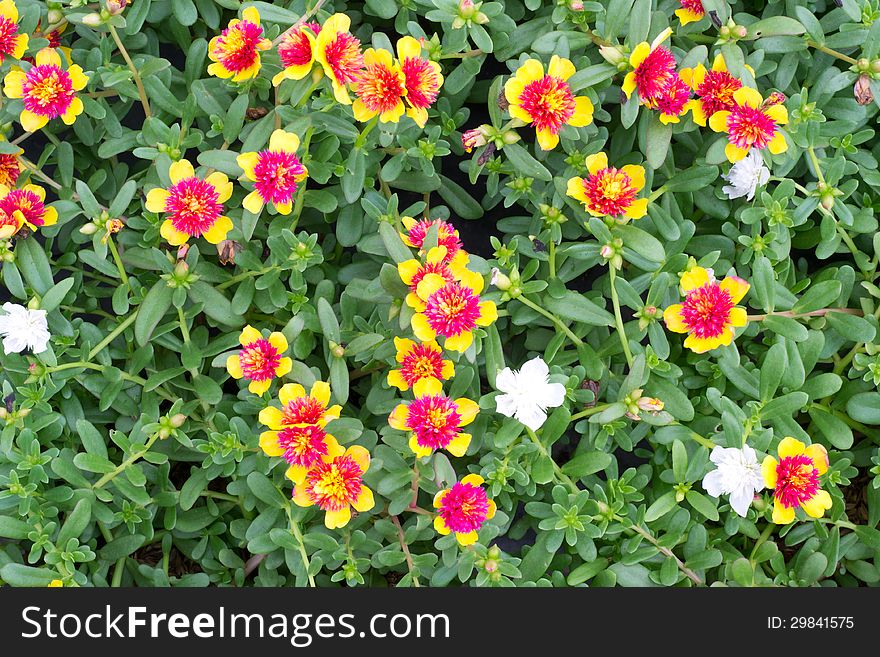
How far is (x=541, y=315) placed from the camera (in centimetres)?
145

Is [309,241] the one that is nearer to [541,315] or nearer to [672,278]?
[541,315]

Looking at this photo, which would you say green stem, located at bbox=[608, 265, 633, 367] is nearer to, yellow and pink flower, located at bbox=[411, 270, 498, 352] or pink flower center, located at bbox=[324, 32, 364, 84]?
yellow and pink flower, located at bbox=[411, 270, 498, 352]

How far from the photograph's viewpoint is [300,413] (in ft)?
4.13

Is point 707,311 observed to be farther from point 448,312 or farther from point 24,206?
point 24,206

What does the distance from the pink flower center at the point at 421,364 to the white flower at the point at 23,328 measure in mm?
606

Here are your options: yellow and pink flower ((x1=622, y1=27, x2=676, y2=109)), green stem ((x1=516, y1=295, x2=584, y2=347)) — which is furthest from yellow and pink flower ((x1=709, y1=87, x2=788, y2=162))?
green stem ((x1=516, y1=295, x2=584, y2=347))

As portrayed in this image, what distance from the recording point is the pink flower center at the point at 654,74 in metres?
1.31

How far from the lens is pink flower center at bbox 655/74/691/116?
4.40 feet

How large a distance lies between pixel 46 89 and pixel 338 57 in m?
0.52

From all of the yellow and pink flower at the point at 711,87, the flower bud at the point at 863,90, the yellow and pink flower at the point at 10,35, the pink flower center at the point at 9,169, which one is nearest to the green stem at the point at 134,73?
the yellow and pink flower at the point at 10,35

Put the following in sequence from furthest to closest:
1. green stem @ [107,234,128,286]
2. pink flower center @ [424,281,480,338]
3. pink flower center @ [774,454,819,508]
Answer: green stem @ [107,234,128,286]
pink flower center @ [774,454,819,508]
pink flower center @ [424,281,480,338]

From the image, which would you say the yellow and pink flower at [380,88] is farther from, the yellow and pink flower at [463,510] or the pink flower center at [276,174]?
the yellow and pink flower at [463,510]

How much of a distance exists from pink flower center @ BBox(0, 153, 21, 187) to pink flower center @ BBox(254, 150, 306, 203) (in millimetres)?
488
